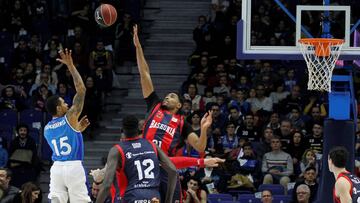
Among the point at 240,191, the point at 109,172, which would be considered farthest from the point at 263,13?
the point at 109,172

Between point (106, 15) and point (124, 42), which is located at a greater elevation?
point (106, 15)

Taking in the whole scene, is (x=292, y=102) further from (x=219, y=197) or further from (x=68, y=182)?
(x=68, y=182)

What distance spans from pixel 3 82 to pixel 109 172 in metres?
11.3

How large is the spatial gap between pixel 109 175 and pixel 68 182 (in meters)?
2.32

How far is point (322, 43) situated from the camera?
544 inches

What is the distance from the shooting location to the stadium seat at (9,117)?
776 inches

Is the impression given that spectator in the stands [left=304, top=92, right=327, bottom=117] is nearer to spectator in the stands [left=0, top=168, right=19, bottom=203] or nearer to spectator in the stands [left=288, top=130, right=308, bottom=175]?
spectator in the stands [left=288, top=130, right=308, bottom=175]

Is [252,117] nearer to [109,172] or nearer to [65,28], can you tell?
[65,28]

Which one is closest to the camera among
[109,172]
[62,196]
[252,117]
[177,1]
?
[109,172]

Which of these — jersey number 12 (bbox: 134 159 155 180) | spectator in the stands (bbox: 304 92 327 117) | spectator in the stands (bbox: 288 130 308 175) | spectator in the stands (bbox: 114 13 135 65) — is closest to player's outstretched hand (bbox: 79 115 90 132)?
jersey number 12 (bbox: 134 159 155 180)

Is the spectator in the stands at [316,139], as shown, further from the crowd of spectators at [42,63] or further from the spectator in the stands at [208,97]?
the crowd of spectators at [42,63]

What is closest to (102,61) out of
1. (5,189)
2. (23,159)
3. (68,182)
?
(23,159)

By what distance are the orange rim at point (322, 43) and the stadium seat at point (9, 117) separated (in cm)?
784

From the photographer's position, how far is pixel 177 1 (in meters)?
24.3
